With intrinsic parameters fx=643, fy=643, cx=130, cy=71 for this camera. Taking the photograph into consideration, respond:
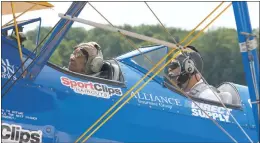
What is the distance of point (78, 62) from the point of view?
21.6 feet

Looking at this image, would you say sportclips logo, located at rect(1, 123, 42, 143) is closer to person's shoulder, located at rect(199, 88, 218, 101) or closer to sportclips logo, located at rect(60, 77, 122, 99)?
sportclips logo, located at rect(60, 77, 122, 99)

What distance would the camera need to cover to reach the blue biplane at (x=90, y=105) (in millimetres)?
5688

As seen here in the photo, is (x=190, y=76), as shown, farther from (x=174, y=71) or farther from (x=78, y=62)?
(x=78, y=62)

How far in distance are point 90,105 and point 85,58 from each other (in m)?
0.82

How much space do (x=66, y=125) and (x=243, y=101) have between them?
2.11m

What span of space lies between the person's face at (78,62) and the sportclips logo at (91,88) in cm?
63

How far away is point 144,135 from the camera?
20.0 feet

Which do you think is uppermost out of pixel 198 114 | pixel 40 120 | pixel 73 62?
pixel 73 62

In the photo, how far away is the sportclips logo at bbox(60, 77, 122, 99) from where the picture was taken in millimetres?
5895

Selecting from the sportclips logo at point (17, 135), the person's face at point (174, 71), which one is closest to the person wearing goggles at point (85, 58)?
the person's face at point (174, 71)

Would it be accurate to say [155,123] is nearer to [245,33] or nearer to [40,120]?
[40,120]

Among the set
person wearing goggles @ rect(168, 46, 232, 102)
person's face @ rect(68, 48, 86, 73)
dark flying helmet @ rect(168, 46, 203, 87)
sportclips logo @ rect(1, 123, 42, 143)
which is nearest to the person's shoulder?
person wearing goggles @ rect(168, 46, 232, 102)

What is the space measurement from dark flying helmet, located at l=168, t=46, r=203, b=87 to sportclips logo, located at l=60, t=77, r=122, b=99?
1.00 m

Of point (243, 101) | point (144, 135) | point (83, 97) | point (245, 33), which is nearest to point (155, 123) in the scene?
point (144, 135)
